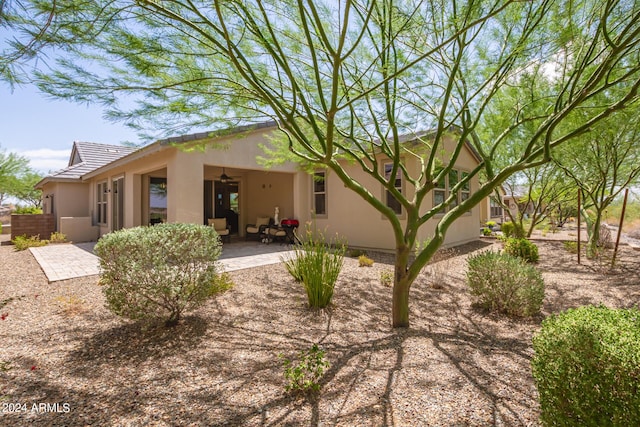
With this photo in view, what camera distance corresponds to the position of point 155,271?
3.51m

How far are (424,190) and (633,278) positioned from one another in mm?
5975

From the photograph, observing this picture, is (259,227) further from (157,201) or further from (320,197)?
(157,201)

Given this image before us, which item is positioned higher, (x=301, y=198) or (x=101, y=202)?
(x=301, y=198)

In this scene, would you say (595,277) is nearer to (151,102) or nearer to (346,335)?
(346,335)

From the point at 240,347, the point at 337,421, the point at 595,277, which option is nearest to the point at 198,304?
the point at 240,347

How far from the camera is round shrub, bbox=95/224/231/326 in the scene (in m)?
3.48

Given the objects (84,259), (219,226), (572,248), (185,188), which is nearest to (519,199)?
(572,248)

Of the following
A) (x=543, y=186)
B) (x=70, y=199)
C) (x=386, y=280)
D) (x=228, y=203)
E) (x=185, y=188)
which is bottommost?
(x=386, y=280)

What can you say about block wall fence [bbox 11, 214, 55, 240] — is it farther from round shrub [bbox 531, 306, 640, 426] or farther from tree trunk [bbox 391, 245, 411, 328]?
round shrub [bbox 531, 306, 640, 426]

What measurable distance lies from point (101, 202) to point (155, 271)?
12.7 metres

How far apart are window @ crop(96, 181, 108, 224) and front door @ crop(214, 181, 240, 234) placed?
171 inches

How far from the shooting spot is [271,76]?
425 cm

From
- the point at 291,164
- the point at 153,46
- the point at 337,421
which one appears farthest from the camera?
the point at 291,164

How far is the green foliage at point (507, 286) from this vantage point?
4.29m
